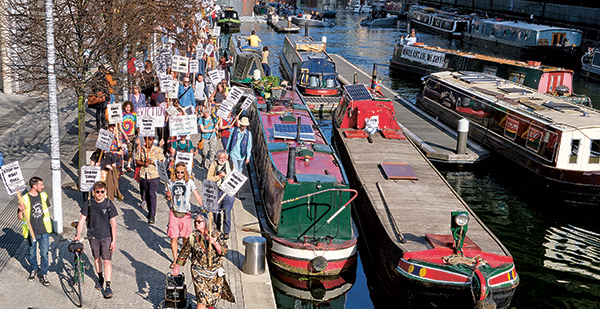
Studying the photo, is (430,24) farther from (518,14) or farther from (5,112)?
(5,112)

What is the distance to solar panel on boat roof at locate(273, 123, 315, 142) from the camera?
18.1m

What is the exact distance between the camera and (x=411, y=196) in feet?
56.0

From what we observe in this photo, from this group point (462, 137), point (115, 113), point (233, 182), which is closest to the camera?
point (233, 182)

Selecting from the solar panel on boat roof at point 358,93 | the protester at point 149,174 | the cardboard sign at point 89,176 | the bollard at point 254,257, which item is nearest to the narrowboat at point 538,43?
the solar panel on boat roof at point 358,93

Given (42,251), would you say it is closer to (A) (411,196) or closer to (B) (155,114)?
(B) (155,114)

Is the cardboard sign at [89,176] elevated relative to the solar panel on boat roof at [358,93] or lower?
lower

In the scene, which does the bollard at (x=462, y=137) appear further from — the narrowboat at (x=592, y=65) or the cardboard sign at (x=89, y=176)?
the narrowboat at (x=592, y=65)

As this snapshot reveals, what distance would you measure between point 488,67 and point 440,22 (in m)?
41.6

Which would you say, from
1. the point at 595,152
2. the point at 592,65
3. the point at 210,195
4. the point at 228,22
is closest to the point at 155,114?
the point at 210,195

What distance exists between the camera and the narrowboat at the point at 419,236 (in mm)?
13375

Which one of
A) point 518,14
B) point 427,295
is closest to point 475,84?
point 427,295

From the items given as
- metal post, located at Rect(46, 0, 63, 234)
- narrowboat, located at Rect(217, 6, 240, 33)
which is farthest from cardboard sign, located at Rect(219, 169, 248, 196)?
narrowboat, located at Rect(217, 6, 240, 33)

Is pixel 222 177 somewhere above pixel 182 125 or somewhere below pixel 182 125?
below

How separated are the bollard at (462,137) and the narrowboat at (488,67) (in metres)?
6.33
